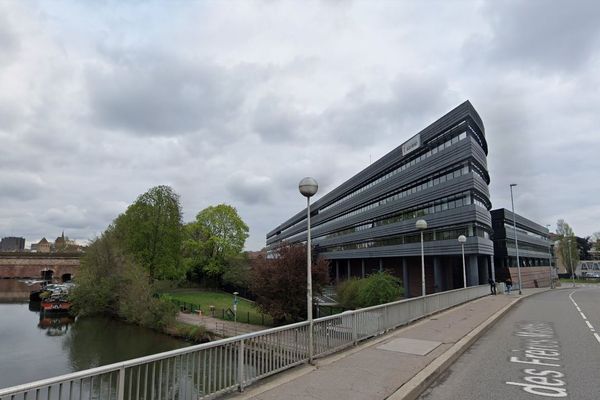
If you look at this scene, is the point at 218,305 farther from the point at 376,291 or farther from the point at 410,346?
the point at 410,346

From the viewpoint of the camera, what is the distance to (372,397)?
18.3ft

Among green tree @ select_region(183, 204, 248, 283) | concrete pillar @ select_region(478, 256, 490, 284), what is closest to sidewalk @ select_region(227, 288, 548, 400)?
concrete pillar @ select_region(478, 256, 490, 284)

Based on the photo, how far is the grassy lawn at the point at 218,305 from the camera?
3092cm

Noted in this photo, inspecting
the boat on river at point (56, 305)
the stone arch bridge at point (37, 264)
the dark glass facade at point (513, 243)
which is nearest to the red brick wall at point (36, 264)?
the stone arch bridge at point (37, 264)

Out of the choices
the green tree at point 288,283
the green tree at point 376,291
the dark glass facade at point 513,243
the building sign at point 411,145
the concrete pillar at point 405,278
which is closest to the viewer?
the green tree at point 288,283

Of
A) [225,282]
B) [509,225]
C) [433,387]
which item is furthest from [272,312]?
[509,225]

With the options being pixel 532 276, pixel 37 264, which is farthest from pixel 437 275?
pixel 37 264

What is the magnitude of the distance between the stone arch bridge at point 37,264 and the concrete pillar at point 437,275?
264ft

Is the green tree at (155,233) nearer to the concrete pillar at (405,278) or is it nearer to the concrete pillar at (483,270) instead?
the concrete pillar at (405,278)

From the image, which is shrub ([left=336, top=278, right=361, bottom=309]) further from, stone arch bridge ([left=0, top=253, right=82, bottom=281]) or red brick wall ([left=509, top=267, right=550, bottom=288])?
stone arch bridge ([left=0, top=253, right=82, bottom=281])

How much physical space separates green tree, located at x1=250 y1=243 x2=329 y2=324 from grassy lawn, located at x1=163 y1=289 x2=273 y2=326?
7.21 ft

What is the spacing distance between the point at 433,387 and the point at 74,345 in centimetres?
2955

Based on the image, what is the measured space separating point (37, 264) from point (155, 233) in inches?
2299

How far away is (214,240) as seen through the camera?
60438 millimetres
